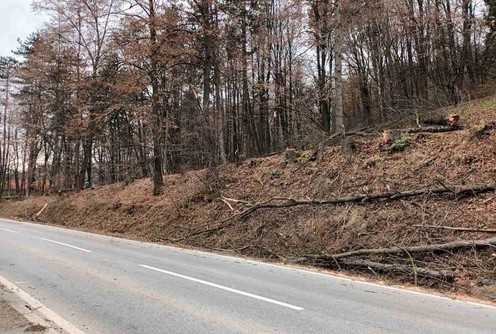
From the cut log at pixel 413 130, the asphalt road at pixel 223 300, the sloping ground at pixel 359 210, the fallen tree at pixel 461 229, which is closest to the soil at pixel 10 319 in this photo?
the asphalt road at pixel 223 300

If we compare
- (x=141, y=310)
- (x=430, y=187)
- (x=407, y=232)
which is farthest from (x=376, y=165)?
(x=141, y=310)

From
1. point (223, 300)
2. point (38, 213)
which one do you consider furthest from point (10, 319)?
point (38, 213)

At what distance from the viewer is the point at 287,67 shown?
3162 cm

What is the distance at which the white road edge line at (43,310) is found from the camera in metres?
5.66

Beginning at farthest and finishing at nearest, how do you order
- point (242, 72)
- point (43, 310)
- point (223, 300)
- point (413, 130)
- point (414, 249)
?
point (242, 72)
point (413, 130)
point (414, 249)
point (223, 300)
point (43, 310)

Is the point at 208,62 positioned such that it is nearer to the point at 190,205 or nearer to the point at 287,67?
the point at 190,205

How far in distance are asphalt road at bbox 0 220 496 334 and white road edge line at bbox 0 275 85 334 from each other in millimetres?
165

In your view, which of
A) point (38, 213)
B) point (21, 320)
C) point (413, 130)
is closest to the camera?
point (21, 320)

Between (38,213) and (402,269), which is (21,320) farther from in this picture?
(38,213)

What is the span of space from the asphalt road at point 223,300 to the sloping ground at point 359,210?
1.78 metres

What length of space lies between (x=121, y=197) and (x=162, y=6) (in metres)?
12.2

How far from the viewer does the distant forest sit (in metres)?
20.9

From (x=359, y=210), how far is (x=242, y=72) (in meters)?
15.8

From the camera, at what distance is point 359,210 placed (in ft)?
41.4
